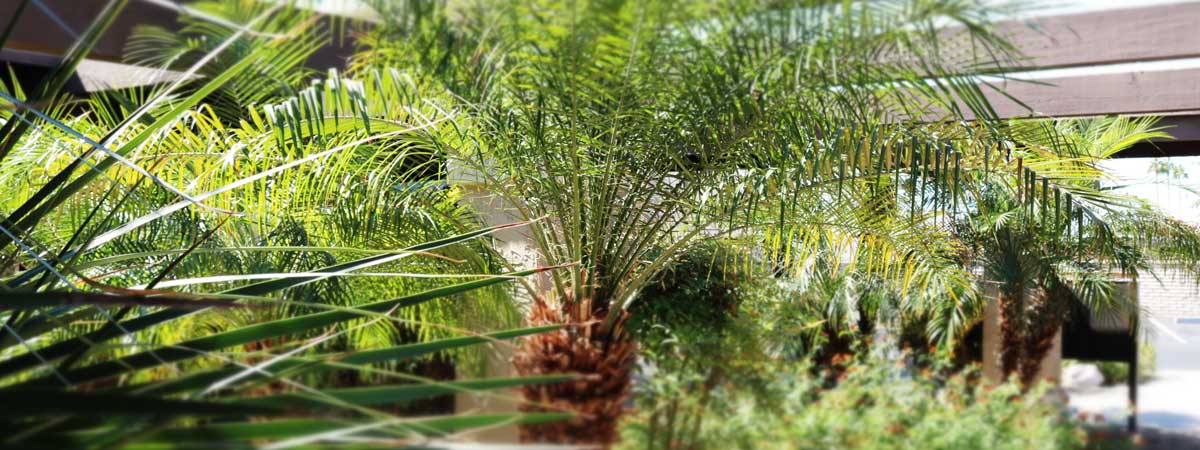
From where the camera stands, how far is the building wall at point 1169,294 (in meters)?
3.12

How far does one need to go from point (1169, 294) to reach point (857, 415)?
123 centimetres

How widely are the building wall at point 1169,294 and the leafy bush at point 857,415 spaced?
0.53m

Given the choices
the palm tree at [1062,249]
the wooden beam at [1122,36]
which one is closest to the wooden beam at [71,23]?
the wooden beam at [1122,36]

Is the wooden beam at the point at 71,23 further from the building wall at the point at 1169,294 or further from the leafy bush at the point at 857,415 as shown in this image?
the building wall at the point at 1169,294

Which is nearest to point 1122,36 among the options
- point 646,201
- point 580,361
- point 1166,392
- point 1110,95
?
point 1110,95

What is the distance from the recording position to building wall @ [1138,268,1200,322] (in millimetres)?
3125

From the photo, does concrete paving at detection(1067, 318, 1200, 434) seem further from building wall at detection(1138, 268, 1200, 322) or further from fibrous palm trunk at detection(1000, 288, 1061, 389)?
fibrous palm trunk at detection(1000, 288, 1061, 389)

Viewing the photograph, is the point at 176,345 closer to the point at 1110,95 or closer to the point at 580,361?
the point at 580,361

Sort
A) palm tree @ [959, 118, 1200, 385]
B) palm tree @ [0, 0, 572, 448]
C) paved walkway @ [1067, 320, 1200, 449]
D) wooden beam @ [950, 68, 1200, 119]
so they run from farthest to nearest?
palm tree @ [959, 118, 1200, 385] < paved walkway @ [1067, 320, 1200, 449] < wooden beam @ [950, 68, 1200, 119] < palm tree @ [0, 0, 572, 448]

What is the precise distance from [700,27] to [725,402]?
165 cm

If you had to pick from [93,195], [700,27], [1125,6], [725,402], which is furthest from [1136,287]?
[93,195]

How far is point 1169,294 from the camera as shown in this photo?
316cm

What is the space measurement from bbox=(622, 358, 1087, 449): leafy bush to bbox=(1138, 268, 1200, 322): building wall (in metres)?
0.53

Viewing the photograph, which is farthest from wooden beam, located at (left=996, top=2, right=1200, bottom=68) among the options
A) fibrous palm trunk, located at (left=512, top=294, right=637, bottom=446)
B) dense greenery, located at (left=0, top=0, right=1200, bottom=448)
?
fibrous palm trunk, located at (left=512, top=294, right=637, bottom=446)
